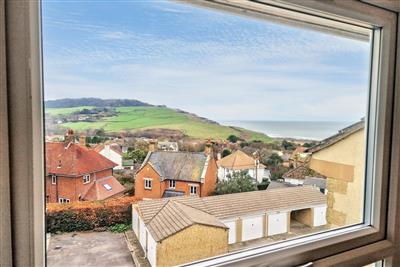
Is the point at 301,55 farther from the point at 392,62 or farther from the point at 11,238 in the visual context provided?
the point at 11,238

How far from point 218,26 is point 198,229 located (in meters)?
0.59

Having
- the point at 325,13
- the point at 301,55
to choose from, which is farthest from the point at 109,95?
the point at 325,13

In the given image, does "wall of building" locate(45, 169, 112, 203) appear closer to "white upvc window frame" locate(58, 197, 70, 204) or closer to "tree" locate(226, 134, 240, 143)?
"white upvc window frame" locate(58, 197, 70, 204)

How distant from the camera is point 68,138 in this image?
698mm

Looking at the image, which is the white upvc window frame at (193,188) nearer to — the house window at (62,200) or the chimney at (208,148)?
the chimney at (208,148)

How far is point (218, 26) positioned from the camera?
87 cm

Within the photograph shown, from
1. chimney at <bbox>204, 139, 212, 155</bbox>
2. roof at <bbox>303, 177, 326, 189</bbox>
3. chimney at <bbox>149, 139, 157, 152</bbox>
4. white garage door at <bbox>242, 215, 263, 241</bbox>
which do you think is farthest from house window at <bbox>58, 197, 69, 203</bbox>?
roof at <bbox>303, 177, 326, 189</bbox>

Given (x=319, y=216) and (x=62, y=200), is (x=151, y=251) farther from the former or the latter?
(x=319, y=216)

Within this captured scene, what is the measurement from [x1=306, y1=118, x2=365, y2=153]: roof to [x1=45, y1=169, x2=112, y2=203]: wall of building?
0.73 meters

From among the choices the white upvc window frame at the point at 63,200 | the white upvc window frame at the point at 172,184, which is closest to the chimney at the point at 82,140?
the white upvc window frame at the point at 63,200

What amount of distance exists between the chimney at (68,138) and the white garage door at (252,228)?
0.56 metres

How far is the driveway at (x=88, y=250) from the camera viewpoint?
2.30 feet

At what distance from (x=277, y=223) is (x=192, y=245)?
314 millimetres

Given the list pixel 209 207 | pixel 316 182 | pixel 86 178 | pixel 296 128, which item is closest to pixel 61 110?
pixel 86 178
